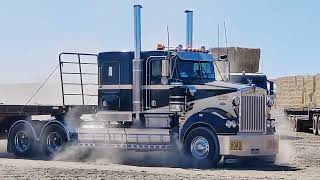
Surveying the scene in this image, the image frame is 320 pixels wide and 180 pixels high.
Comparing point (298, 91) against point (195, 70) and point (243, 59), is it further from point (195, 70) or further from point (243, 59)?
point (195, 70)

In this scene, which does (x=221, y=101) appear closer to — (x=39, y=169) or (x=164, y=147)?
(x=164, y=147)

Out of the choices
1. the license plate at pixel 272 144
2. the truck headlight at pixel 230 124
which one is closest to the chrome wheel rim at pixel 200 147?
the truck headlight at pixel 230 124

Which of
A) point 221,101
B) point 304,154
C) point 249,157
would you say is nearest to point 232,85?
point 221,101

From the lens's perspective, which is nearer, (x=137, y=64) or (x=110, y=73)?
(x=137, y=64)

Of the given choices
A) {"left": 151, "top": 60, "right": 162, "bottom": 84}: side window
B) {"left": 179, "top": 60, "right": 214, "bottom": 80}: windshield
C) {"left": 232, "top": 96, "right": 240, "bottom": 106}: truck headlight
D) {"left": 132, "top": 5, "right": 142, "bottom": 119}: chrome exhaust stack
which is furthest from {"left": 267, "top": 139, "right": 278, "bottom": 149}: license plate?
{"left": 132, "top": 5, "right": 142, "bottom": 119}: chrome exhaust stack

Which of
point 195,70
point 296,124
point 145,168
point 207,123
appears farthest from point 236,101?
point 296,124

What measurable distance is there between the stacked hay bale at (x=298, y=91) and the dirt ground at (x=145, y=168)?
14004 mm

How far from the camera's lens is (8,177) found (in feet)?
47.2

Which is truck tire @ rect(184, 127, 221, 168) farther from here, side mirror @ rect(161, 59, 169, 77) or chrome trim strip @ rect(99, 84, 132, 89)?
chrome trim strip @ rect(99, 84, 132, 89)

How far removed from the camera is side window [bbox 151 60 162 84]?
18.1m

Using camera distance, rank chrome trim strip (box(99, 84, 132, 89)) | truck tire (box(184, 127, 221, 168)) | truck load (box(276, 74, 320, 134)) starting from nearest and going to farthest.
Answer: truck tire (box(184, 127, 221, 168)) → chrome trim strip (box(99, 84, 132, 89)) → truck load (box(276, 74, 320, 134))

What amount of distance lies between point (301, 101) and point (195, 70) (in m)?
19.6

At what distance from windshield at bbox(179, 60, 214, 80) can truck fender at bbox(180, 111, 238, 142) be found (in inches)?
49.5

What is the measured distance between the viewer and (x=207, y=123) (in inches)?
670
